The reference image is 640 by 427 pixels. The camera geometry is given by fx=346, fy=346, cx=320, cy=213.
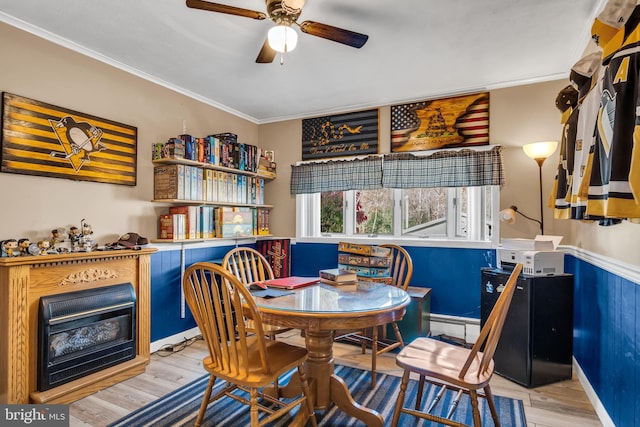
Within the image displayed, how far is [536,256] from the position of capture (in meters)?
2.48

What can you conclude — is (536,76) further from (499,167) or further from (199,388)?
(199,388)

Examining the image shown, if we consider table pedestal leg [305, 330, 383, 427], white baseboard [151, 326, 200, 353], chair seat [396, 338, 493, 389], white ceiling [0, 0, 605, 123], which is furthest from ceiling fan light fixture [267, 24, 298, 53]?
white baseboard [151, 326, 200, 353]

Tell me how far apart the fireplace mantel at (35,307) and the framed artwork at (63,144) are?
2.10 ft

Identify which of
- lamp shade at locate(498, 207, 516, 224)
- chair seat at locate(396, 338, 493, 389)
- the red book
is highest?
lamp shade at locate(498, 207, 516, 224)

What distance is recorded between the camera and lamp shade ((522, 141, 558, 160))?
2852 mm

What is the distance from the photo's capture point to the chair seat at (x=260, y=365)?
1569mm

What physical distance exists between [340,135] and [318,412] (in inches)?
114

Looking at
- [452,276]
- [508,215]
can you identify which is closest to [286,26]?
[508,215]

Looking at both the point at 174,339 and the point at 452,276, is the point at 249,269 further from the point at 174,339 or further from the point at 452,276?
the point at 452,276

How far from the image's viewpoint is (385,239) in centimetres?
379

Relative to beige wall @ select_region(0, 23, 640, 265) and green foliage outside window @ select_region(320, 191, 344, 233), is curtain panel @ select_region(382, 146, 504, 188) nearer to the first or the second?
beige wall @ select_region(0, 23, 640, 265)

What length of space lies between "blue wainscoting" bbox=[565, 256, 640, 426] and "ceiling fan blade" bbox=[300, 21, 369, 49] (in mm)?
1851

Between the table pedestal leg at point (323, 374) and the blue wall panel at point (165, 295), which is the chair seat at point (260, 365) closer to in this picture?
the table pedestal leg at point (323, 374)

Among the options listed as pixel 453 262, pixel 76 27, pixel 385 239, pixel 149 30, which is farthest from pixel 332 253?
pixel 76 27
